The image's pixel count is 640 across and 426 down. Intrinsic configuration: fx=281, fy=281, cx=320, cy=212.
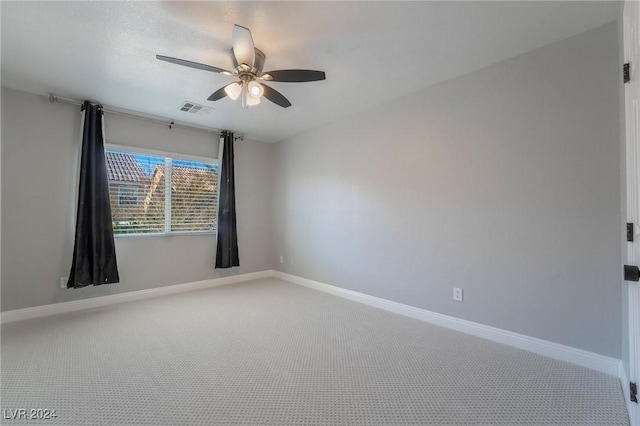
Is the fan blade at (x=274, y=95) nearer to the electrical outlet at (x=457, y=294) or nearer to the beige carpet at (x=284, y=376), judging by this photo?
the beige carpet at (x=284, y=376)

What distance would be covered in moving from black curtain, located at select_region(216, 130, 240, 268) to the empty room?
1.66 ft

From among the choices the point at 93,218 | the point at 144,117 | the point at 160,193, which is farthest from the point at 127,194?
the point at 144,117

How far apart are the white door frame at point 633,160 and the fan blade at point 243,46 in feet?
6.48

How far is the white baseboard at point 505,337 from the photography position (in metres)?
2.04

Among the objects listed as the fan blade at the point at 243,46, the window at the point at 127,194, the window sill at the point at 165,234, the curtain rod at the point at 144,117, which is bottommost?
the window sill at the point at 165,234

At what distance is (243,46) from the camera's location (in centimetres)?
195

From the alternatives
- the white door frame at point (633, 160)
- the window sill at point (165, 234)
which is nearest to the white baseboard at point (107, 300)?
the window sill at point (165, 234)

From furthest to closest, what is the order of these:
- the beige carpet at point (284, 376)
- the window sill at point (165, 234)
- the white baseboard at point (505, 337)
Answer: the window sill at point (165, 234), the white baseboard at point (505, 337), the beige carpet at point (284, 376)

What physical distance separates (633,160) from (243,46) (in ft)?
7.70

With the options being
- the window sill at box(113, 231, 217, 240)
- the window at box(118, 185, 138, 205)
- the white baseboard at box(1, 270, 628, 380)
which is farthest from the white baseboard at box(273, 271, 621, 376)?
the window at box(118, 185, 138, 205)

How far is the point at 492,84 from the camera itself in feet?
8.43

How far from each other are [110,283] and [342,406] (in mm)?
3320

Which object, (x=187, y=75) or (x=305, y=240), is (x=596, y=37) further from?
(x=305, y=240)

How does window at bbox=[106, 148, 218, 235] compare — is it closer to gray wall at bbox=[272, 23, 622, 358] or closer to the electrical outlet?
gray wall at bbox=[272, 23, 622, 358]
